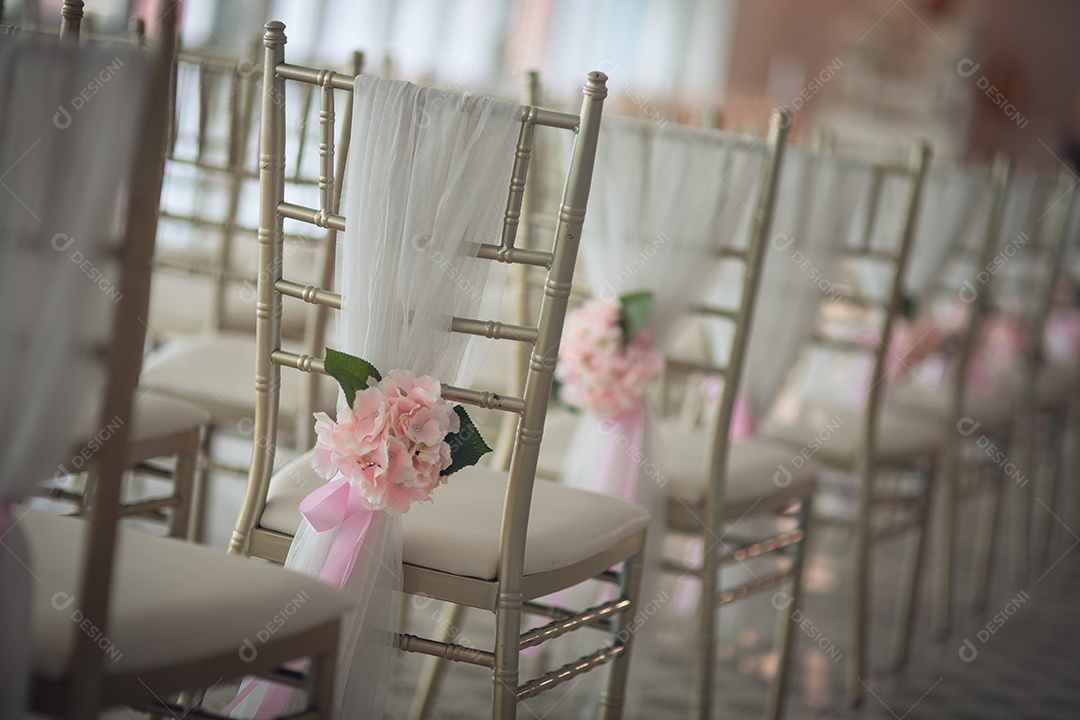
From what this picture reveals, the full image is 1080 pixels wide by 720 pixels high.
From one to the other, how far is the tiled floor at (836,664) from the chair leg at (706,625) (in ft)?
→ 0.27

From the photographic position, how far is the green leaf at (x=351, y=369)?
1.27 m

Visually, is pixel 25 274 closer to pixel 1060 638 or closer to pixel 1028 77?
pixel 1060 638

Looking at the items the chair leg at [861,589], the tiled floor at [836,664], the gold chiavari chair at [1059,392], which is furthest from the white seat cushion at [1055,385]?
the chair leg at [861,589]

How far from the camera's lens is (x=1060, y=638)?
293 centimetres

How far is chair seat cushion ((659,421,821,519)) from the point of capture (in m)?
1.90

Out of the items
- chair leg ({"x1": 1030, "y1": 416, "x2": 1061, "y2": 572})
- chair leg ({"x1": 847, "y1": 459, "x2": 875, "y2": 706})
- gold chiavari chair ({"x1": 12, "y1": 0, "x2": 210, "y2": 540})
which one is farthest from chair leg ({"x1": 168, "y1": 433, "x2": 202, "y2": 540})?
chair leg ({"x1": 1030, "y1": 416, "x2": 1061, "y2": 572})

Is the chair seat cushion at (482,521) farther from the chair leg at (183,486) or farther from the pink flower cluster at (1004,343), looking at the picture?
the pink flower cluster at (1004,343)

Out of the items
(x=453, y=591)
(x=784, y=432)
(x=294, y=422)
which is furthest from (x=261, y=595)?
(x=784, y=432)

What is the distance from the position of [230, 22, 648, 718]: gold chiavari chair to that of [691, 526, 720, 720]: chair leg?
1.30 feet

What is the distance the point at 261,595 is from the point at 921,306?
2102 mm

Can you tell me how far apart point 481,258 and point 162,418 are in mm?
629

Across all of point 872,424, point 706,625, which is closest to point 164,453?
point 706,625

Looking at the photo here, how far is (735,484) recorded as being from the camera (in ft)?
6.41

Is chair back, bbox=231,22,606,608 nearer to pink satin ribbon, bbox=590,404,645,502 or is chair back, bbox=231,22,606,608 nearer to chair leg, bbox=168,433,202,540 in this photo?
chair leg, bbox=168,433,202,540
